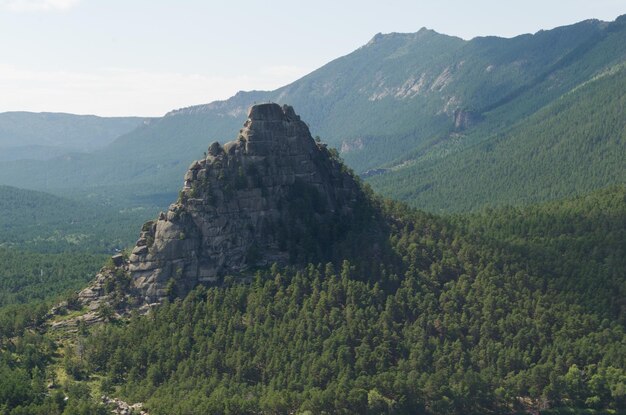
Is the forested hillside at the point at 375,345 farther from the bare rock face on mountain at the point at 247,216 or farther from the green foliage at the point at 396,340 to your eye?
the bare rock face on mountain at the point at 247,216

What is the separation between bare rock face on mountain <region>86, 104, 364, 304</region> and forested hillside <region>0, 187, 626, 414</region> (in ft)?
17.6

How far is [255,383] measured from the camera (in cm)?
12625

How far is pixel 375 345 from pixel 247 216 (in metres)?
36.2

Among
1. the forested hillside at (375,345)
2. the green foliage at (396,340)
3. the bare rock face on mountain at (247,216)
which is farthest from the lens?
the bare rock face on mountain at (247,216)

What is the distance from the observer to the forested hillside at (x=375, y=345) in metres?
122

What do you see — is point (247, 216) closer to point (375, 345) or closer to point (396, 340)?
point (375, 345)

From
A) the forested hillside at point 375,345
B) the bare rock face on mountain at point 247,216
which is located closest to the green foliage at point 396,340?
the forested hillside at point 375,345

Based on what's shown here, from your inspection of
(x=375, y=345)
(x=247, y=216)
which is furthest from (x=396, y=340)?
(x=247, y=216)

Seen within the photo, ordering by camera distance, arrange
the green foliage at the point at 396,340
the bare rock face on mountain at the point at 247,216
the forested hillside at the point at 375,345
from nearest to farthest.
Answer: the forested hillside at the point at 375,345 → the green foliage at the point at 396,340 → the bare rock face on mountain at the point at 247,216

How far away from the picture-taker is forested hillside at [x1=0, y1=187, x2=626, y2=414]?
399 ft

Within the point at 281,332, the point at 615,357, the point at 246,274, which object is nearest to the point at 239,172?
the point at 246,274

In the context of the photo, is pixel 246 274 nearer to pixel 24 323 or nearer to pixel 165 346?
pixel 165 346

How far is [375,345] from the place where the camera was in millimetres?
131375

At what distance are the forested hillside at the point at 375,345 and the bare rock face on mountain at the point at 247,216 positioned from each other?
536cm
